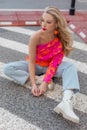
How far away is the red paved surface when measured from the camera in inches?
218

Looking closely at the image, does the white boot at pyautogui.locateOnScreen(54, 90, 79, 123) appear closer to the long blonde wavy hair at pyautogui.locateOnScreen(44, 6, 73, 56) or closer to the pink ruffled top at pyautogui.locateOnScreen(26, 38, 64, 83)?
the pink ruffled top at pyautogui.locateOnScreen(26, 38, 64, 83)

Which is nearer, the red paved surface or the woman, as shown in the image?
the woman

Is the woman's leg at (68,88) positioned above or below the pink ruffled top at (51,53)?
below

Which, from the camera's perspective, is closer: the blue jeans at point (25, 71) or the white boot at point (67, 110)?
the white boot at point (67, 110)

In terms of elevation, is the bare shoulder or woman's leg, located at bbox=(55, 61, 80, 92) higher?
the bare shoulder

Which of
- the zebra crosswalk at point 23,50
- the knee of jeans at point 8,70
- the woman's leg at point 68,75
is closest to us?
the woman's leg at point 68,75

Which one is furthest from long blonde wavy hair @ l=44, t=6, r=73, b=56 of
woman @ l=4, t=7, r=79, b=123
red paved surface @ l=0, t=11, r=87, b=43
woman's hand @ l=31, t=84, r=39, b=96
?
red paved surface @ l=0, t=11, r=87, b=43

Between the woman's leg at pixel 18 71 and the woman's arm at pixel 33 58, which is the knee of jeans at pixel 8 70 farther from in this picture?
the woman's arm at pixel 33 58

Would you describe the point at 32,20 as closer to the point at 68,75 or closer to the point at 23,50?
the point at 23,50

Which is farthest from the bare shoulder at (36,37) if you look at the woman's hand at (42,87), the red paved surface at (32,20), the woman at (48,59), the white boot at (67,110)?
the red paved surface at (32,20)

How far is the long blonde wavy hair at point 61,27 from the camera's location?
10.7ft

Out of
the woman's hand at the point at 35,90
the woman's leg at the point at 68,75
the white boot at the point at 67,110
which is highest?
the woman's leg at the point at 68,75

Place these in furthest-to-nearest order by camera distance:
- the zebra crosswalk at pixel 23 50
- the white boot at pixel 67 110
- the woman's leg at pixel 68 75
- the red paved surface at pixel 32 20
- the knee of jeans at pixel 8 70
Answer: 1. the red paved surface at pixel 32 20
2. the knee of jeans at pixel 8 70
3. the zebra crosswalk at pixel 23 50
4. the woman's leg at pixel 68 75
5. the white boot at pixel 67 110

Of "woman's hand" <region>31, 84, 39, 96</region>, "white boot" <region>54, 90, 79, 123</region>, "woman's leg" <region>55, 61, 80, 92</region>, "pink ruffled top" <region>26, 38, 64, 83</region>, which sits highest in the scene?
"pink ruffled top" <region>26, 38, 64, 83</region>
